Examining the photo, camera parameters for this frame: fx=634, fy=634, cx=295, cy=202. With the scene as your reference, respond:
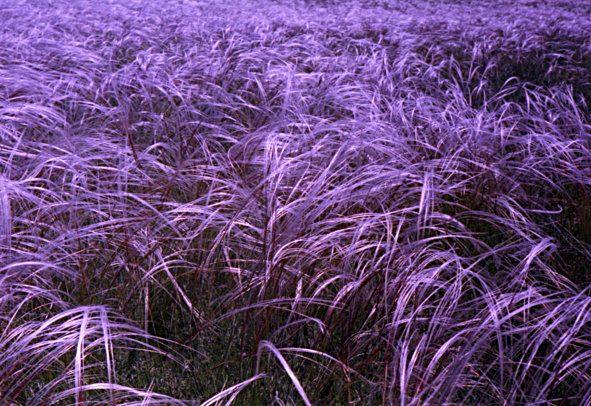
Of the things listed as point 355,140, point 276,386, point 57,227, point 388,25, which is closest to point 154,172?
Answer: point 57,227

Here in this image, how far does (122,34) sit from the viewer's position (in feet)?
18.2

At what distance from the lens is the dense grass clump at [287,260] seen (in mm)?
1312

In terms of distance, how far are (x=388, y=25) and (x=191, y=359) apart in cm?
633

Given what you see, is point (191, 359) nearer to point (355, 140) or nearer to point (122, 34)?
point (355, 140)

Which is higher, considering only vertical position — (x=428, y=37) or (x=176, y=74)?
(x=176, y=74)

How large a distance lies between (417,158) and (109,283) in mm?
1291

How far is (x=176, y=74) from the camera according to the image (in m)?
3.48

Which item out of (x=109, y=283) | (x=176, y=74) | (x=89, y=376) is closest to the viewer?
(x=89, y=376)

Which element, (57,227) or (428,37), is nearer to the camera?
(57,227)

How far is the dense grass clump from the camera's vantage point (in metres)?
1.31

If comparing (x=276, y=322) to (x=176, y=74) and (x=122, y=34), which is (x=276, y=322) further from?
(x=122, y=34)

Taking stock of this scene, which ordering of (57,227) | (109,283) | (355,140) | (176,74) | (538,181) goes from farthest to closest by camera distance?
(176,74) < (538,181) < (355,140) < (57,227) < (109,283)

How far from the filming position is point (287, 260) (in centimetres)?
166

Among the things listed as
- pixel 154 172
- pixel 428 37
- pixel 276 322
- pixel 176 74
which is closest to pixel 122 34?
pixel 176 74
